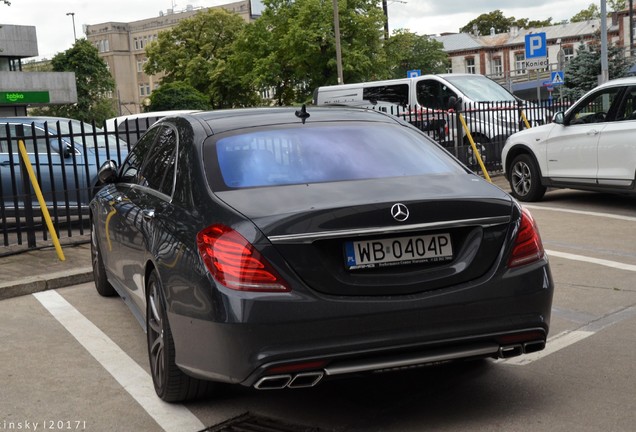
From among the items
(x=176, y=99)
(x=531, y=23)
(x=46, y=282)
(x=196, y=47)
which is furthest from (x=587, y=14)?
(x=46, y=282)

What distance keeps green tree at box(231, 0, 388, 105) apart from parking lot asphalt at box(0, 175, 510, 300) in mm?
45471

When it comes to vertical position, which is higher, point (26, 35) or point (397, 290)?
point (26, 35)

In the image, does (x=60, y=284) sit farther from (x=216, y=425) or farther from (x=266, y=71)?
(x=266, y=71)

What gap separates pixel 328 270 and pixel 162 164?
1793mm

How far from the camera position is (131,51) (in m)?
142

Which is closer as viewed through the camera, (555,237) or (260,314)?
(260,314)

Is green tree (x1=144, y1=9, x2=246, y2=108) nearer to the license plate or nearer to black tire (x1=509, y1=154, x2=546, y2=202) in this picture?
black tire (x1=509, y1=154, x2=546, y2=202)

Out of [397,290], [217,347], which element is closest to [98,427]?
[217,347]

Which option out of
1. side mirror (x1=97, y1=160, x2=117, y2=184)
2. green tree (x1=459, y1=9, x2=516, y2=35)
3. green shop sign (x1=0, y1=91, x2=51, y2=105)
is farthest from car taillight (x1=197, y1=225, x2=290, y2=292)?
green tree (x1=459, y1=9, x2=516, y2=35)

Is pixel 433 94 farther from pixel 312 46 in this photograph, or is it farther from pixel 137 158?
pixel 312 46

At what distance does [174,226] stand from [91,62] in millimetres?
85302

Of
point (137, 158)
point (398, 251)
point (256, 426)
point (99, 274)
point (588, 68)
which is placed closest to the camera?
point (398, 251)

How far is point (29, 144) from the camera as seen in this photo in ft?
39.6

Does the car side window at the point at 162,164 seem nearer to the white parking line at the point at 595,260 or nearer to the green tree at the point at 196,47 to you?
the white parking line at the point at 595,260
